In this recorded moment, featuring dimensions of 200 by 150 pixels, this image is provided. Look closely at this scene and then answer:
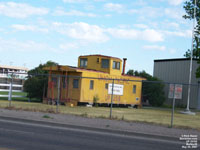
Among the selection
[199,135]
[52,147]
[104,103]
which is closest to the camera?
[52,147]

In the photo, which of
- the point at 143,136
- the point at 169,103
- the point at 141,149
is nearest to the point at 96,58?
the point at 169,103

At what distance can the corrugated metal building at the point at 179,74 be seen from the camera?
117ft

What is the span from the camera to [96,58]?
100 ft

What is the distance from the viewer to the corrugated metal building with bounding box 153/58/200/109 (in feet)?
117

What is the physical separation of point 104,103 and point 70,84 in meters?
3.91

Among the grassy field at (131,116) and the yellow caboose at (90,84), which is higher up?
the yellow caboose at (90,84)

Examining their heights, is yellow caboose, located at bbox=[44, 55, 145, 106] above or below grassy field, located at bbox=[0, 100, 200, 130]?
above

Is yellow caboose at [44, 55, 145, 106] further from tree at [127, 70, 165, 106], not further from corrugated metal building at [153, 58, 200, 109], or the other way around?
corrugated metal building at [153, 58, 200, 109]

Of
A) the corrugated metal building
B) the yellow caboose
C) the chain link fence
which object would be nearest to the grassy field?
the chain link fence

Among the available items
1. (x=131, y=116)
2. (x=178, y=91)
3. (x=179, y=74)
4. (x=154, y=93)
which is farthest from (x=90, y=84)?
(x=179, y=74)

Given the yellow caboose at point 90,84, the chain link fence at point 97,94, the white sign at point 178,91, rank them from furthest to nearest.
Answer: the yellow caboose at point 90,84
the chain link fence at point 97,94
the white sign at point 178,91

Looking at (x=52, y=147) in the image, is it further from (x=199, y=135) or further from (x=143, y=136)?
(x=199, y=135)

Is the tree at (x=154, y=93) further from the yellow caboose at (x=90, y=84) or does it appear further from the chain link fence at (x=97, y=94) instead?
the yellow caboose at (x=90, y=84)

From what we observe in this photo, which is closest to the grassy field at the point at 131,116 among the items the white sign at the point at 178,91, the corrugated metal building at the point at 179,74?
the white sign at the point at 178,91
